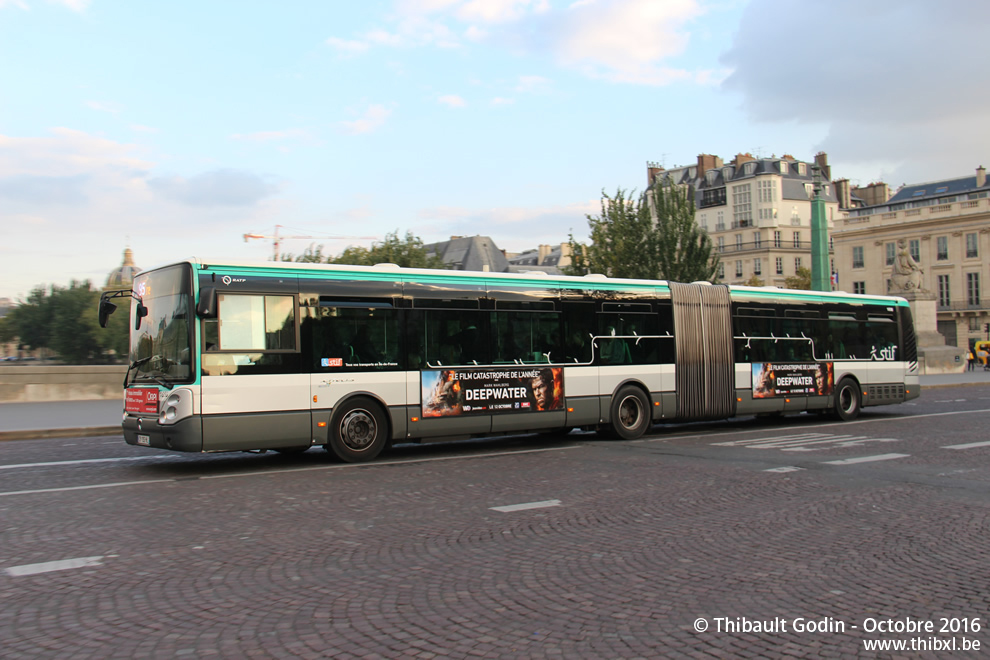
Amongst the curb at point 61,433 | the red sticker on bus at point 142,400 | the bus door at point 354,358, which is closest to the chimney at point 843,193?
the curb at point 61,433

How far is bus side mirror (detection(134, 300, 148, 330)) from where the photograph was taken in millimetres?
11308

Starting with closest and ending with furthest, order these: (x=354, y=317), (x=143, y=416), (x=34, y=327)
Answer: (x=143, y=416) → (x=354, y=317) → (x=34, y=327)

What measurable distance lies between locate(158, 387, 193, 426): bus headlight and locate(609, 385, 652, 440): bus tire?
284 inches

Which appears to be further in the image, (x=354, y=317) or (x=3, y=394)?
(x=3, y=394)

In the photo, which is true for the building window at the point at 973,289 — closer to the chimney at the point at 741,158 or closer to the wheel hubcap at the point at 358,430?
the chimney at the point at 741,158

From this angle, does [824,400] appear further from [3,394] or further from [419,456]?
[3,394]

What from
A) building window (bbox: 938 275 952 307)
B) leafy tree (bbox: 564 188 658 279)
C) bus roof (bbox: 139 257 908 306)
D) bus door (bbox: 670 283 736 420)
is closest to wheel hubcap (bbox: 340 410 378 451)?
bus roof (bbox: 139 257 908 306)

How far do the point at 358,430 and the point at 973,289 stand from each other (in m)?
76.2

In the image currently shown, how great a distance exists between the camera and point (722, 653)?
13.5ft

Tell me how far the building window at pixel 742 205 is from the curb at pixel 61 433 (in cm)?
9313

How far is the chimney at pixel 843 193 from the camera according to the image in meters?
108

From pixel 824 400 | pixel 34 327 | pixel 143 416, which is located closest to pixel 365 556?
pixel 143 416

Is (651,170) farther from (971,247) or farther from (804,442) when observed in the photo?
(804,442)

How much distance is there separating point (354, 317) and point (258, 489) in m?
3.28
